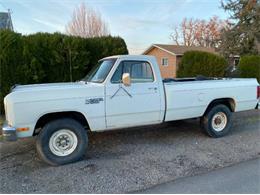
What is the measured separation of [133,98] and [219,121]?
8.63 ft

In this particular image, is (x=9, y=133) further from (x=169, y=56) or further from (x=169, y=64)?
(x=169, y=64)

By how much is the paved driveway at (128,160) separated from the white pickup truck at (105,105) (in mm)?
391

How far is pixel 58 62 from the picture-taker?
8.95m

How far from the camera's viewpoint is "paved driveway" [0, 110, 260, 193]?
3560 millimetres

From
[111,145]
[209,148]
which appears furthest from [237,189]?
[111,145]

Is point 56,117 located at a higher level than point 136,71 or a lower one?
lower

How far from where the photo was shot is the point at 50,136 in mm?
4207

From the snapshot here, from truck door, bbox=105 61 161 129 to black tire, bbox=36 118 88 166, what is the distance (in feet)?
2.00

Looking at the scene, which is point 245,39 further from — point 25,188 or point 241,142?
point 25,188

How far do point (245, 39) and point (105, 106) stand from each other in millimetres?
22904

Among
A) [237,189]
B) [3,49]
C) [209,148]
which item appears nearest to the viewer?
[237,189]

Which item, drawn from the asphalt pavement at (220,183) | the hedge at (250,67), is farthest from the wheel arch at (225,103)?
→ the hedge at (250,67)

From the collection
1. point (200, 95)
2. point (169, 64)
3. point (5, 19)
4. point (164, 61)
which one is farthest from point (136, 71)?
point (164, 61)

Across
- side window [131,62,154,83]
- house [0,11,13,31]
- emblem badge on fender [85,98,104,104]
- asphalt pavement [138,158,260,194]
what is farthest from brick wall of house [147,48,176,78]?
asphalt pavement [138,158,260,194]
